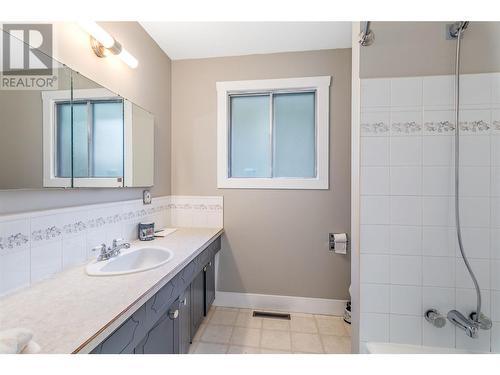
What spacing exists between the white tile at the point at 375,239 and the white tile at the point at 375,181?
0.20 metres

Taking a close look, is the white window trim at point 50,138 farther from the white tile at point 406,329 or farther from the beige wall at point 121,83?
the white tile at point 406,329

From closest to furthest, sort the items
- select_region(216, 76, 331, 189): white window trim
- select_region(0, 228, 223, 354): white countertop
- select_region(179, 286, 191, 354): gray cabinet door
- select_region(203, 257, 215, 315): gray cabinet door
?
select_region(0, 228, 223, 354): white countertop < select_region(179, 286, 191, 354): gray cabinet door < select_region(203, 257, 215, 315): gray cabinet door < select_region(216, 76, 331, 189): white window trim

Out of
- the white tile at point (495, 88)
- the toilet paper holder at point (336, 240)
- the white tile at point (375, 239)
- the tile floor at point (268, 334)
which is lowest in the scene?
the tile floor at point (268, 334)

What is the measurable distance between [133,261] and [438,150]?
1.92 m

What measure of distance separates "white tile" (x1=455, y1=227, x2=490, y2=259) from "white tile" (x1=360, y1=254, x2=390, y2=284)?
1.23 ft

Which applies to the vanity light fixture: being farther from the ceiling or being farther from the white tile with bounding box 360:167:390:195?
the white tile with bounding box 360:167:390:195

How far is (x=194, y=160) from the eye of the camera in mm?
2223

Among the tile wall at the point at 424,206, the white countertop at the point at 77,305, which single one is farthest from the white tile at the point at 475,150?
the white countertop at the point at 77,305

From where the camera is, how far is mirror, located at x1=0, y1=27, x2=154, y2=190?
85 cm

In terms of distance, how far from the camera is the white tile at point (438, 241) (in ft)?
3.67

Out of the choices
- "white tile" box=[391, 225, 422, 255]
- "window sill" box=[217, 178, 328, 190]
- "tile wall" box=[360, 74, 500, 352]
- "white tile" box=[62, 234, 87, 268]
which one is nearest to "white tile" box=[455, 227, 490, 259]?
"tile wall" box=[360, 74, 500, 352]
